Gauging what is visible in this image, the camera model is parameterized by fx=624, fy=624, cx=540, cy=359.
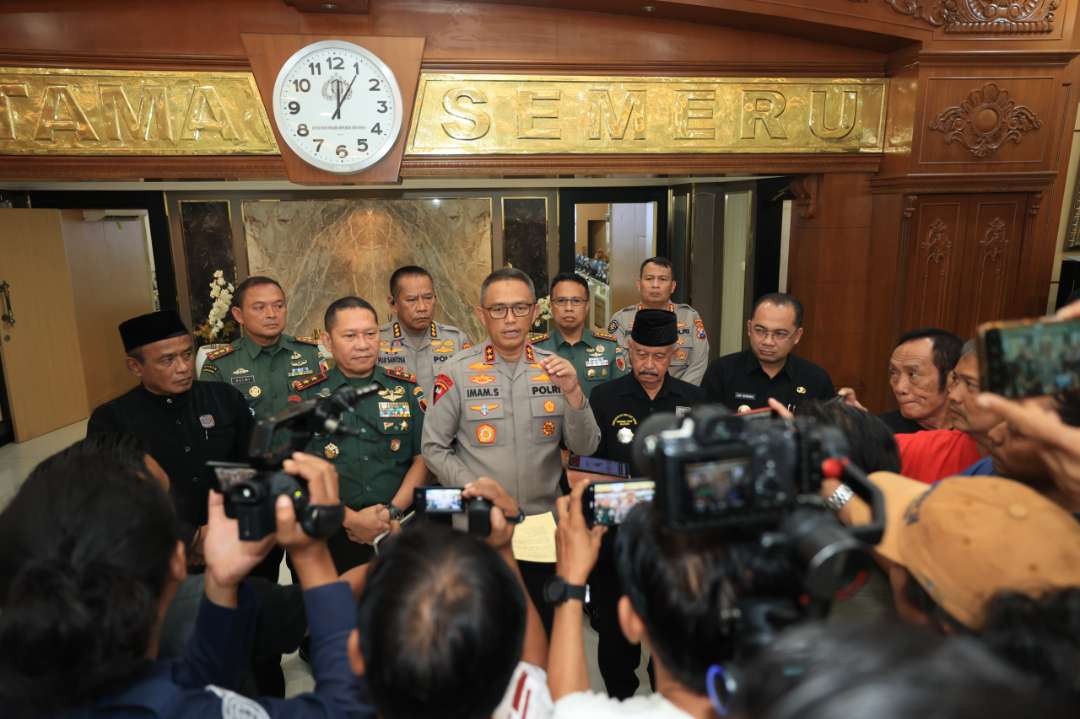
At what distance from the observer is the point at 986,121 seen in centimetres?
361

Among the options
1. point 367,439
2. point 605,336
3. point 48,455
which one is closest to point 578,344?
point 605,336

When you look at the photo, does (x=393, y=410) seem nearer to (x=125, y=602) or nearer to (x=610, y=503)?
(x=610, y=503)

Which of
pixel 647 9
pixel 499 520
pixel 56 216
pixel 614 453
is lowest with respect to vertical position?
pixel 614 453

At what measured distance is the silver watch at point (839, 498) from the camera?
1.20 meters

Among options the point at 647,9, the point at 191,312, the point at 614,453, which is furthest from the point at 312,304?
the point at 614,453

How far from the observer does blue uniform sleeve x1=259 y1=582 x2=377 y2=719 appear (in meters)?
0.99

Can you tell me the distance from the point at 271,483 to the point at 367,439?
54.7 inches

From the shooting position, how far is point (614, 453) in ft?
7.76

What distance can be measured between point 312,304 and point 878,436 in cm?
510

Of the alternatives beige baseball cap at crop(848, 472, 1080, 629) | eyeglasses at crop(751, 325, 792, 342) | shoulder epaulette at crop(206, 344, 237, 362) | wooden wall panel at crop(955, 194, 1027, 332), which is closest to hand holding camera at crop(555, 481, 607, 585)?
beige baseball cap at crop(848, 472, 1080, 629)

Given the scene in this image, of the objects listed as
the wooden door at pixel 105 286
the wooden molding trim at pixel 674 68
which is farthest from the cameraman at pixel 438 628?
the wooden door at pixel 105 286

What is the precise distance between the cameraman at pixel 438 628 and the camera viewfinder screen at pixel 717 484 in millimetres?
311

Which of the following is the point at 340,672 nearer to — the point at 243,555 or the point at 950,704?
the point at 243,555

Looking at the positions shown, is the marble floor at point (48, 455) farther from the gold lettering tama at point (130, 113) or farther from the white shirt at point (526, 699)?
the gold lettering tama at point (130, 113)
